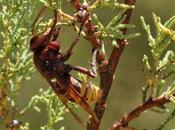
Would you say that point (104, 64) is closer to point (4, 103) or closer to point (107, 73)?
point (107, 73)

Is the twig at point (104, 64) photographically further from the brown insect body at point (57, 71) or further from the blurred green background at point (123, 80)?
the blurred green background at point (123, 80)

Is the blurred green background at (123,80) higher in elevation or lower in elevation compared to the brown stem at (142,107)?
lower

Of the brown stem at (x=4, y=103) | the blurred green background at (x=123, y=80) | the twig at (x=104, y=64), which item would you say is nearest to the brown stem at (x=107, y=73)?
the twig at (x=104, y=64)

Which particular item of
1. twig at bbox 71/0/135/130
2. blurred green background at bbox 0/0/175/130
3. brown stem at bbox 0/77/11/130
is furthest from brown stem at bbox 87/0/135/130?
blurred green background at bbox 0/0/175/130

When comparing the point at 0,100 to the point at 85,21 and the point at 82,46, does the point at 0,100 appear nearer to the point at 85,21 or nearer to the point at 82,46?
the point at 85,21

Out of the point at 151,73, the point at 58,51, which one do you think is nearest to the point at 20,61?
the point at 58,51

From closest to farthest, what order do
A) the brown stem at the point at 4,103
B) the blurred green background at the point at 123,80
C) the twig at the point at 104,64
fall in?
the twig at the point at 104,64 → the brown stem at the point at 4,103 → the blurred green background at the point at 123,80

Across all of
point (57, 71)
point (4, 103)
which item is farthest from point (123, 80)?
point (57, 71)
